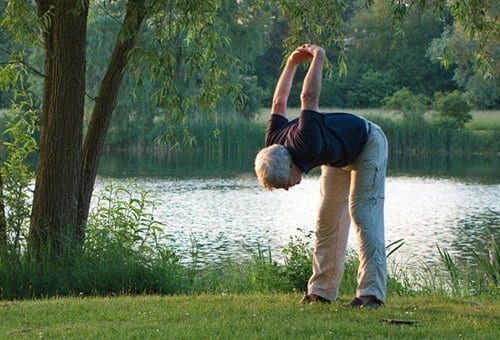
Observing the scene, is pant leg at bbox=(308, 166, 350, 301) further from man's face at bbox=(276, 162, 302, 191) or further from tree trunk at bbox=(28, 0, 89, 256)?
tree trunk at bbox=(28, 0, 89, 256)

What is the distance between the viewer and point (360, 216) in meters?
6.29

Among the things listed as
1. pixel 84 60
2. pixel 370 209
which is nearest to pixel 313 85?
pixel 370 209

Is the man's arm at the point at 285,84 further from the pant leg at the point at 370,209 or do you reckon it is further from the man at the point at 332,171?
the pant leg at the point at 370,209

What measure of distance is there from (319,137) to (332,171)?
71 centimetres

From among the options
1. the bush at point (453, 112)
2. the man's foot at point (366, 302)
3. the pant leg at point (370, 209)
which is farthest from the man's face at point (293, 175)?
the bush at point (453, 112)

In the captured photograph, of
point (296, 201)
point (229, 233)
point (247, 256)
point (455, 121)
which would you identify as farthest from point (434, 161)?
point (247, 256)

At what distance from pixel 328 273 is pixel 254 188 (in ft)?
63.7

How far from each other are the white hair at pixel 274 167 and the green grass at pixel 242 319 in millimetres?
812

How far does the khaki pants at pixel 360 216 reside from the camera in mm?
6285

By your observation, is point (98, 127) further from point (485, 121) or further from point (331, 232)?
point (485, 121)

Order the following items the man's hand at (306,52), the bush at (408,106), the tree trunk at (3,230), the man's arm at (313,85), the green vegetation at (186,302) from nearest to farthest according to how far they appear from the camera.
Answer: the green vegetation at (186,302) → the man's arm at (313,85) → the man's hand at (306,52) → the tree trunk at (3,230) → the bush at (408,106)

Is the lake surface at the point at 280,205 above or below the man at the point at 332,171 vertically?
below

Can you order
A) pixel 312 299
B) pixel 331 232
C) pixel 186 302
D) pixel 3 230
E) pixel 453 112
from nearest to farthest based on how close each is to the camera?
pixel 331 232 → pixel 312 299 → pixel 186 302 → pixel 3 230 → pixel 453 112

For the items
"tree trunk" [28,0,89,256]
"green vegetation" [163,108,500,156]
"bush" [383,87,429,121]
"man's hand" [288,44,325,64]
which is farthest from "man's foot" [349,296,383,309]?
"bush" [383,87,429,121]
